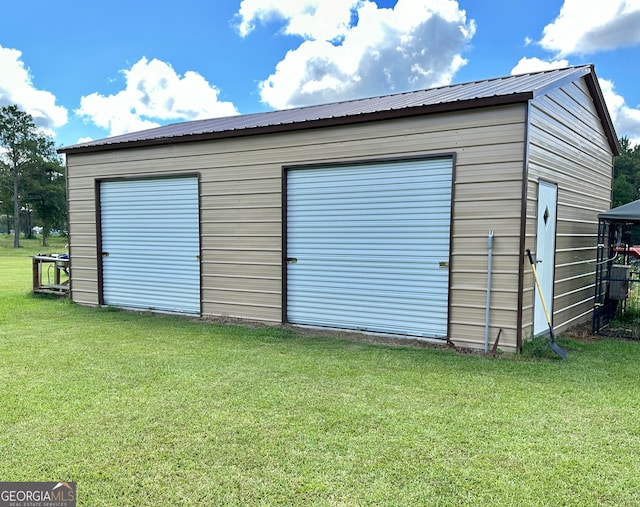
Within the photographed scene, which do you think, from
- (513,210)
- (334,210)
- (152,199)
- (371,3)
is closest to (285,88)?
(371,3)

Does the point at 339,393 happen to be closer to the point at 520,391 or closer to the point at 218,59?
the point at 520,391

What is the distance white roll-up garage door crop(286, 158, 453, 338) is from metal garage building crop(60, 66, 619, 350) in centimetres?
2

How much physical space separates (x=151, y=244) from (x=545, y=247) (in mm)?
5996

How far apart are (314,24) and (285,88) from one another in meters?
3.56

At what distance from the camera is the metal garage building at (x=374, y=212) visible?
4.83m

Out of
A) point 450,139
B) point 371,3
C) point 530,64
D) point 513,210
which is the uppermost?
point 371,3

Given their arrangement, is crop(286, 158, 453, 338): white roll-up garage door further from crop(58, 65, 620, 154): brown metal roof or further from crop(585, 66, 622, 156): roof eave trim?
crop(585, 66, 622, 156): roof eave trim

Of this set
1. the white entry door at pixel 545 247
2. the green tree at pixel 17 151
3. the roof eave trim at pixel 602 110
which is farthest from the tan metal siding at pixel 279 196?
the green tree at pixel 17 151

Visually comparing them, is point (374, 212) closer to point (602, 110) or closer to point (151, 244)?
point (151, 244)

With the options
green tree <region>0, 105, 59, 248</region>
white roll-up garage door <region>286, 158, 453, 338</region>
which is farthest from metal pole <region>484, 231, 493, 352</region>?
green tree <region>0, 105, 59, 248</region>

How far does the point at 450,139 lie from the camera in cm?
500

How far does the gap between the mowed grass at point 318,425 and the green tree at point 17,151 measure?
32.7 m

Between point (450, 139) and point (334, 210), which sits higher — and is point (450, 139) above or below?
above

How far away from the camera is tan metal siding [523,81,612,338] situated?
4930 millimetres
